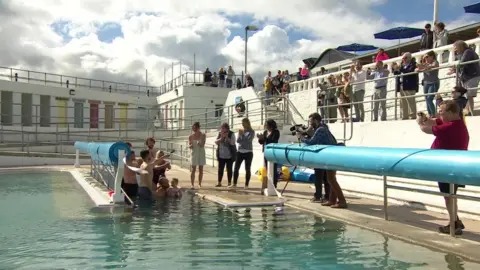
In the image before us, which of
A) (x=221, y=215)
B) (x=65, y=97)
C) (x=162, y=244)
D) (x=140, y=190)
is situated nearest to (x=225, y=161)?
(x=140, y=190)

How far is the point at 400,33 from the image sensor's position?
21.9m

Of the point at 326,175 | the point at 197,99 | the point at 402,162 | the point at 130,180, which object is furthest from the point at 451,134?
the point at 197,99

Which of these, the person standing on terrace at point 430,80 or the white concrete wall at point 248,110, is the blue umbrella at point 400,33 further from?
the person standing on terrace at point 430,80

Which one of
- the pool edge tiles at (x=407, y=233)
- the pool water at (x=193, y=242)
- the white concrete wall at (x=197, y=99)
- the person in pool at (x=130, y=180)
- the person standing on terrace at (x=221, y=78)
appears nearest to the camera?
the pool water at (x=193, y=242)

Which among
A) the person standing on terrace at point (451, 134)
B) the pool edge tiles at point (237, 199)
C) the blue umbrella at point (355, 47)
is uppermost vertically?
the blue umbrella at point (355, 47)

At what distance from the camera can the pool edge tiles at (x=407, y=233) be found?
4867 mm

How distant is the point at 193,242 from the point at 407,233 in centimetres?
267

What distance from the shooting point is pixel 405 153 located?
566 cm

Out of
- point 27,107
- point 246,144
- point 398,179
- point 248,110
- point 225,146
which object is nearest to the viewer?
point 398,179

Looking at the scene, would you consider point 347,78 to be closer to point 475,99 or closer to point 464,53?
point 475,99

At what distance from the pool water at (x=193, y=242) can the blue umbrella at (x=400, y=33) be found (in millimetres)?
16495

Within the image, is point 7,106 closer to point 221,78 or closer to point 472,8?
point 221,78

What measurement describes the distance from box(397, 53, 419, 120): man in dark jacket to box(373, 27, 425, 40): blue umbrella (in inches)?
486

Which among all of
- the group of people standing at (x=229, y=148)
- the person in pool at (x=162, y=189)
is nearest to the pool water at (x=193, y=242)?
the person in pool at (x=162, y=189)
